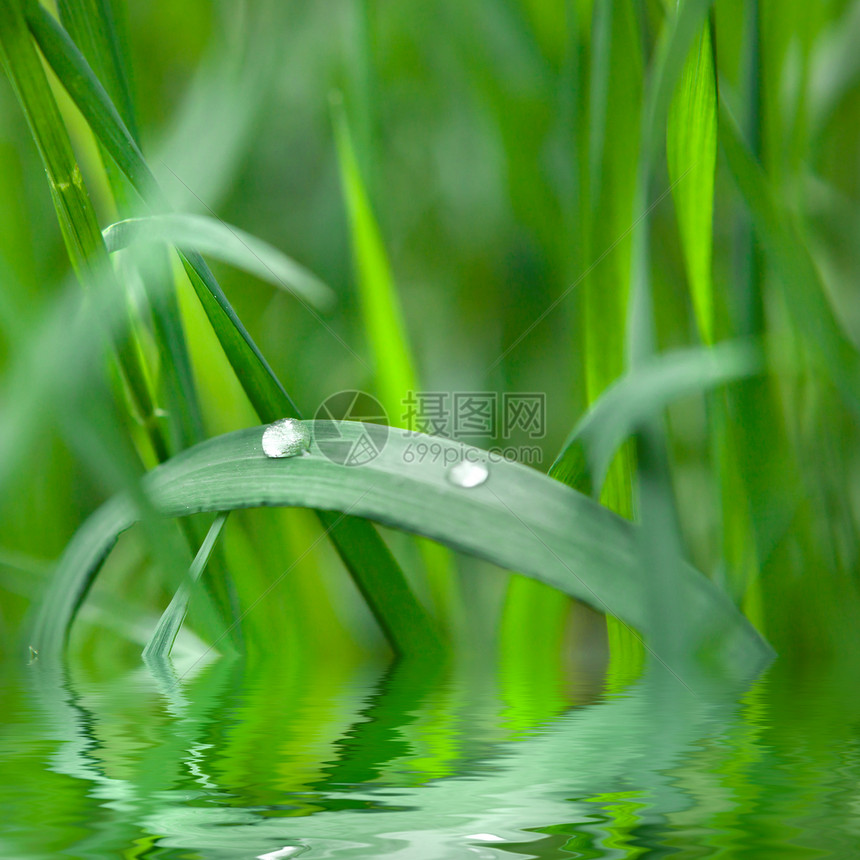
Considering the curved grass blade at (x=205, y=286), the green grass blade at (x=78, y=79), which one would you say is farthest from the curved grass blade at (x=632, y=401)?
the green grass blade at (x=78, y=79)

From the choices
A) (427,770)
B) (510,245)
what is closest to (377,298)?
(510,245)

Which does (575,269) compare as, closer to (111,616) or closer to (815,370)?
(815,370)

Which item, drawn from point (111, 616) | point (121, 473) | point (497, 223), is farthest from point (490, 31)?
point (111, 616)

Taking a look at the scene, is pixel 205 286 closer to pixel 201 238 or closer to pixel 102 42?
pixel 201 238

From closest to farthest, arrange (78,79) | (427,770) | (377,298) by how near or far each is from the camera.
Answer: (427,770)
(78,79)
(377,298)

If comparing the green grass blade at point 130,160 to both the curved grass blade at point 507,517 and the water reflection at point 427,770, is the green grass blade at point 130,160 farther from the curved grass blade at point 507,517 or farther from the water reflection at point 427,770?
the water reflection at point 427,770

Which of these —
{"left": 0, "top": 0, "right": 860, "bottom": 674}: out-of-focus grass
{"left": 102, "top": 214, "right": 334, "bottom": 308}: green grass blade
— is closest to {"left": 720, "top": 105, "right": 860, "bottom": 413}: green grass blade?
{"left": 0, "top": 0, "right": 860, "bottom": 674}: out-of-focus grass
